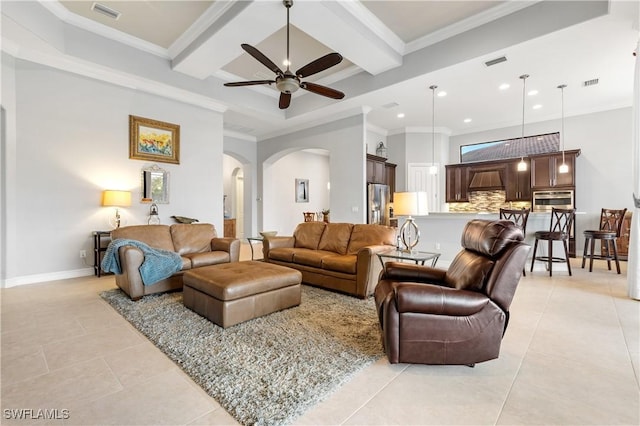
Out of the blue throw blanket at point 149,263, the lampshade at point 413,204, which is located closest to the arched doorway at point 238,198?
the blue throw blanket at point 149,263

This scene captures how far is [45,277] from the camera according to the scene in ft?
14.1

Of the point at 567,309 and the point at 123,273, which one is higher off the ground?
the point at 123,273

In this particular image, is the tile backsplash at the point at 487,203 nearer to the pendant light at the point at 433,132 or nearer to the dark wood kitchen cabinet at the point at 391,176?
the pendant light at the point at 433,132

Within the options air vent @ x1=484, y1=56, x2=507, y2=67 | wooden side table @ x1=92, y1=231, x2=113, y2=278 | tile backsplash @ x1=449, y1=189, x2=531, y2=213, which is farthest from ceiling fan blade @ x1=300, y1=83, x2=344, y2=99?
tile backsplash @ x1=449, y1=189, x2=531, y2=213

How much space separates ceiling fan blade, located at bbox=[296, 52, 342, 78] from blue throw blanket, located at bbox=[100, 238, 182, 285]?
2.63m

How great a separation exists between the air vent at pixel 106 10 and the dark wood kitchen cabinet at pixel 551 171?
8212 millimetres

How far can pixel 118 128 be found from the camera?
4.93 metres

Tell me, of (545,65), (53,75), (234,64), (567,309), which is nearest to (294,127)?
(234,64)

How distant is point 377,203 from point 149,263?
528cm

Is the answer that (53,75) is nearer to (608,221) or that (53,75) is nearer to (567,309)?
(567,309)

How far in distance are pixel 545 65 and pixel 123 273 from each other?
250 inches

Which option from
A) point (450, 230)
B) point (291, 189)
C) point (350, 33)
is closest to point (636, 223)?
point (450, 230)

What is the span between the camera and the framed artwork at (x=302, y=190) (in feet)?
32.6

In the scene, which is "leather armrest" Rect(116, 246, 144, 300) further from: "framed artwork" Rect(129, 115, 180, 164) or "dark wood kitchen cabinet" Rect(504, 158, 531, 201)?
"dark wood kitchen cabinet" Rect(504, 158, 531, 201)
